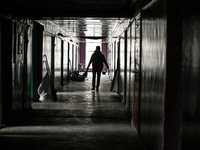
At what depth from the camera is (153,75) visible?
3867mm

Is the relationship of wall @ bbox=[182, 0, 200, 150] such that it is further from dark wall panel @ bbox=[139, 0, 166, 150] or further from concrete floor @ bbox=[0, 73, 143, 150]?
concrete floor @ bbox=[0, 73, 143, 150]

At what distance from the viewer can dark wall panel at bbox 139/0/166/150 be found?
333 centimetres

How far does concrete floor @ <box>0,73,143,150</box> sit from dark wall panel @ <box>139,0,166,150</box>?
2.47 ft

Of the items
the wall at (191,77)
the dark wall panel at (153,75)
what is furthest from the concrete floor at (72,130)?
the wall at (191,77)

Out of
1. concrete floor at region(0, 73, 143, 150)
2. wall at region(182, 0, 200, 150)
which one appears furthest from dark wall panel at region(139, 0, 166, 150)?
concrete floor at region(0, 73, 143, 150)

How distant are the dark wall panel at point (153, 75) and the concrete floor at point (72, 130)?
0.75 metres

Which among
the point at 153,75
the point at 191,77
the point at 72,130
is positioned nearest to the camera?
the point at 191,77

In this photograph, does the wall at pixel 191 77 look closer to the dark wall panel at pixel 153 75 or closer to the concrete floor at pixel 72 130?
the dark wall panel at pixel 153 75

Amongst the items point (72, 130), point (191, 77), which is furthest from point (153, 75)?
point (72, 130)

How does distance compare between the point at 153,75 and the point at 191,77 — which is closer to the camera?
the point at 191,77

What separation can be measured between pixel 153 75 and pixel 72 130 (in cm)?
255

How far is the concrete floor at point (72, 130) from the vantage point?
16.2 feet

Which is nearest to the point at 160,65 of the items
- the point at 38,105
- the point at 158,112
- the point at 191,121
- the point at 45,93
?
the point at 158,112

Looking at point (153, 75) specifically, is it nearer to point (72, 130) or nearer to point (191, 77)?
point (191, 77)
